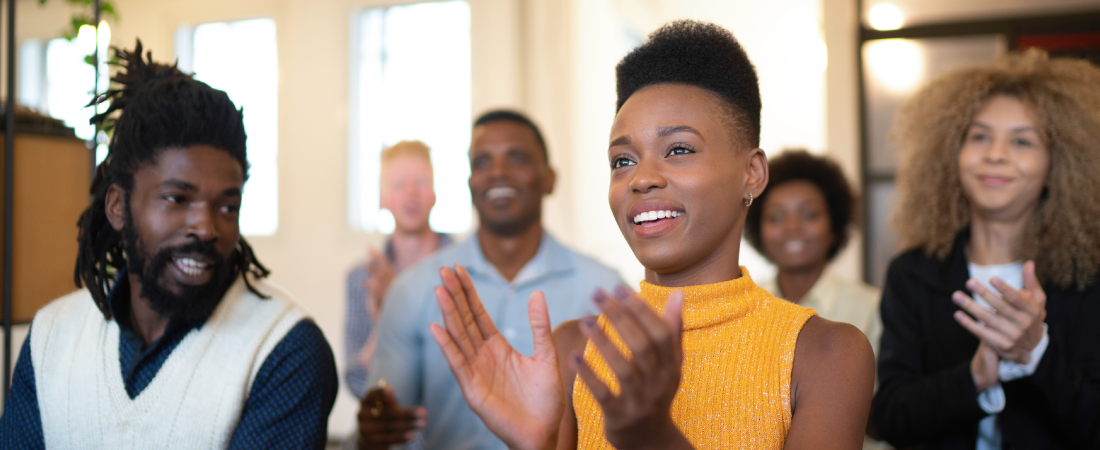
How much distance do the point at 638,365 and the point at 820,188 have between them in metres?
2.67

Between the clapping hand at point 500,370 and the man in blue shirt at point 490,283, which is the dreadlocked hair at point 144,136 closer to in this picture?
the man in blue shirt at point 490,283

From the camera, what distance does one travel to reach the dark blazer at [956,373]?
1868mm

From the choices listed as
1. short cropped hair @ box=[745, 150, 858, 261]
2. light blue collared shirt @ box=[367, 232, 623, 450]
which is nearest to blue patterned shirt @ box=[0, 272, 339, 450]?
light blue collared shirt @ box=[367, 232, 623, 450]

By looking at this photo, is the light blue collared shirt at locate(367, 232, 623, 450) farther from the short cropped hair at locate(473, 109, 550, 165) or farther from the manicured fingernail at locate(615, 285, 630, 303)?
the manicured fingernail at locate(615, 285, 630, 303)

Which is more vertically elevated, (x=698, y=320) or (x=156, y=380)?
(x=698, y=320)

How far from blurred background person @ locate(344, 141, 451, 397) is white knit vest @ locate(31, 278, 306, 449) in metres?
1.92

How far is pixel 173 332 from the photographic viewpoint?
1875 millimetres

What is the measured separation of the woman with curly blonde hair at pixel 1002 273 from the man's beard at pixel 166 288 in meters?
1.69

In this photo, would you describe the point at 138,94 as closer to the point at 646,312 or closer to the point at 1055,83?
the point at 646,312

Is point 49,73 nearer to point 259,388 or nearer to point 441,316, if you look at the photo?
point 441,316

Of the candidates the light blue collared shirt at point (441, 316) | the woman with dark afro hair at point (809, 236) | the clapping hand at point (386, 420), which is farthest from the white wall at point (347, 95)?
the clapping hand at point (386, 420)

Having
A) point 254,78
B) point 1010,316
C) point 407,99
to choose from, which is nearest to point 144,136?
point 1010,316

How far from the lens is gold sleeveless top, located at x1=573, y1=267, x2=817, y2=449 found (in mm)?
1286

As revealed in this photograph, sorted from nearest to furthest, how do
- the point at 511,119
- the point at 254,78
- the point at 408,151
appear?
the point at 511,119 < the point at 408,151 < the point at 254,78
